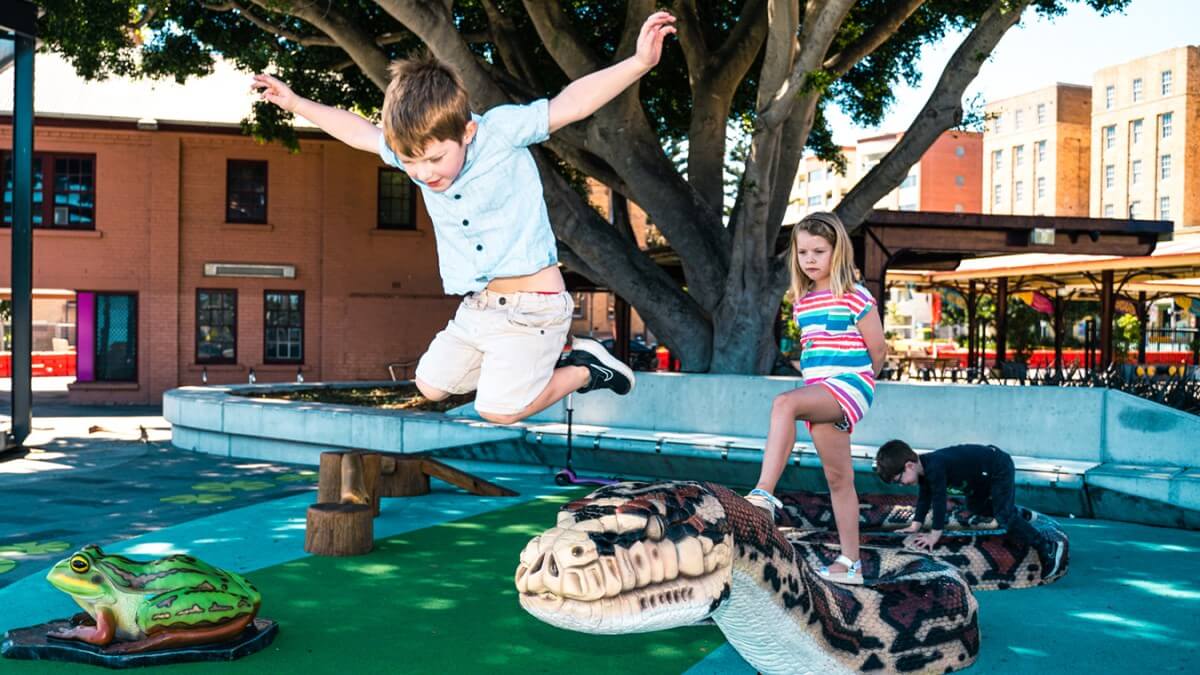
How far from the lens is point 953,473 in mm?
6734

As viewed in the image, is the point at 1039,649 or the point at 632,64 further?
the point at 1039,649

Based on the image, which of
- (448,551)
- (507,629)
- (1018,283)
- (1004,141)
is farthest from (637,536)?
(1004,141)

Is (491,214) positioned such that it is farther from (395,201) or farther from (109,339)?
(109,339)

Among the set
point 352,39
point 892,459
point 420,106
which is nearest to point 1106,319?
point 352,39

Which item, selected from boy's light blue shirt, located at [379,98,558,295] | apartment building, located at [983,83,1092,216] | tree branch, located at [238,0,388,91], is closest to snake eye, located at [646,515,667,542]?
boy's light blue shirt, located at [379,98,558,295]

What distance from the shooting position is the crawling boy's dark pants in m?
6.83

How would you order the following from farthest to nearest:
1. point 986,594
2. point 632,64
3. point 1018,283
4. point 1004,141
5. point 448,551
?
point 1004,141
point 1018,283
point 448,551
point 986,594
point 632,64

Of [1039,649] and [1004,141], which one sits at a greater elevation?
[1004,141]

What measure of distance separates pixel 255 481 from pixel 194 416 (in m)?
3.59

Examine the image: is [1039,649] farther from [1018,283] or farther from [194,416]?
[1018,283]

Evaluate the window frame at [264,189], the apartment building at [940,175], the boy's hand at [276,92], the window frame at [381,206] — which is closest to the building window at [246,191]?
the window frame at [264,189]

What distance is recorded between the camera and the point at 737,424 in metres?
12.8

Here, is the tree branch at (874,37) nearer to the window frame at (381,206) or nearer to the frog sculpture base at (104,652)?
the frog sculpture base at (104,652)

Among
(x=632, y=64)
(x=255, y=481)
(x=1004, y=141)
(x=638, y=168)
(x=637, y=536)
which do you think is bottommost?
(x=255, y=481)
